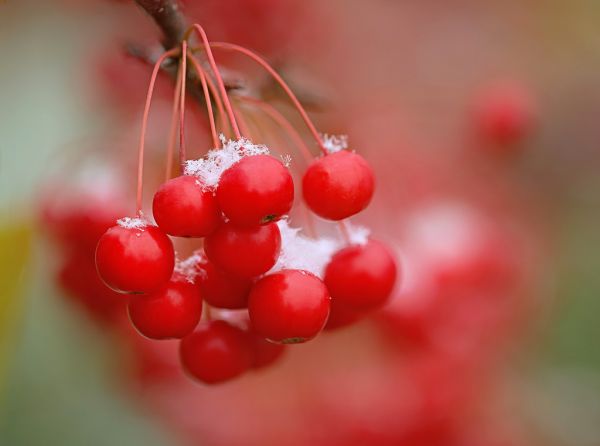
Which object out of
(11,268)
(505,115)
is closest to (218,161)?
(11,268)

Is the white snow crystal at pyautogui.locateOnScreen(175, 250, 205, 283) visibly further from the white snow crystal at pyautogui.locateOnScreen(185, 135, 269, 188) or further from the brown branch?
the brown branch

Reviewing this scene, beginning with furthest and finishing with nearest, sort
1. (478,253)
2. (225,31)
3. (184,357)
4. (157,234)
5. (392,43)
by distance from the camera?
1. (392,43)
2. (478,253)
3. (225,31)
4. (184,357)
5. (157,234)

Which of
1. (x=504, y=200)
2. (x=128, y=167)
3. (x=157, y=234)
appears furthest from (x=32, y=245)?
(x=504, y=200)

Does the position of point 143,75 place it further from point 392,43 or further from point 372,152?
point 392,43

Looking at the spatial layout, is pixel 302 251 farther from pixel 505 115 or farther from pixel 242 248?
pixel 505 115

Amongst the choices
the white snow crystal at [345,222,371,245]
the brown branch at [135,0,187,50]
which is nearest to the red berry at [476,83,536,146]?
the white snow crystal at [345,222,371,245]

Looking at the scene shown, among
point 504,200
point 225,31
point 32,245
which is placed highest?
point 225,31

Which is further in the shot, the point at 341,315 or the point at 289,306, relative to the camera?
the point at 341,315
